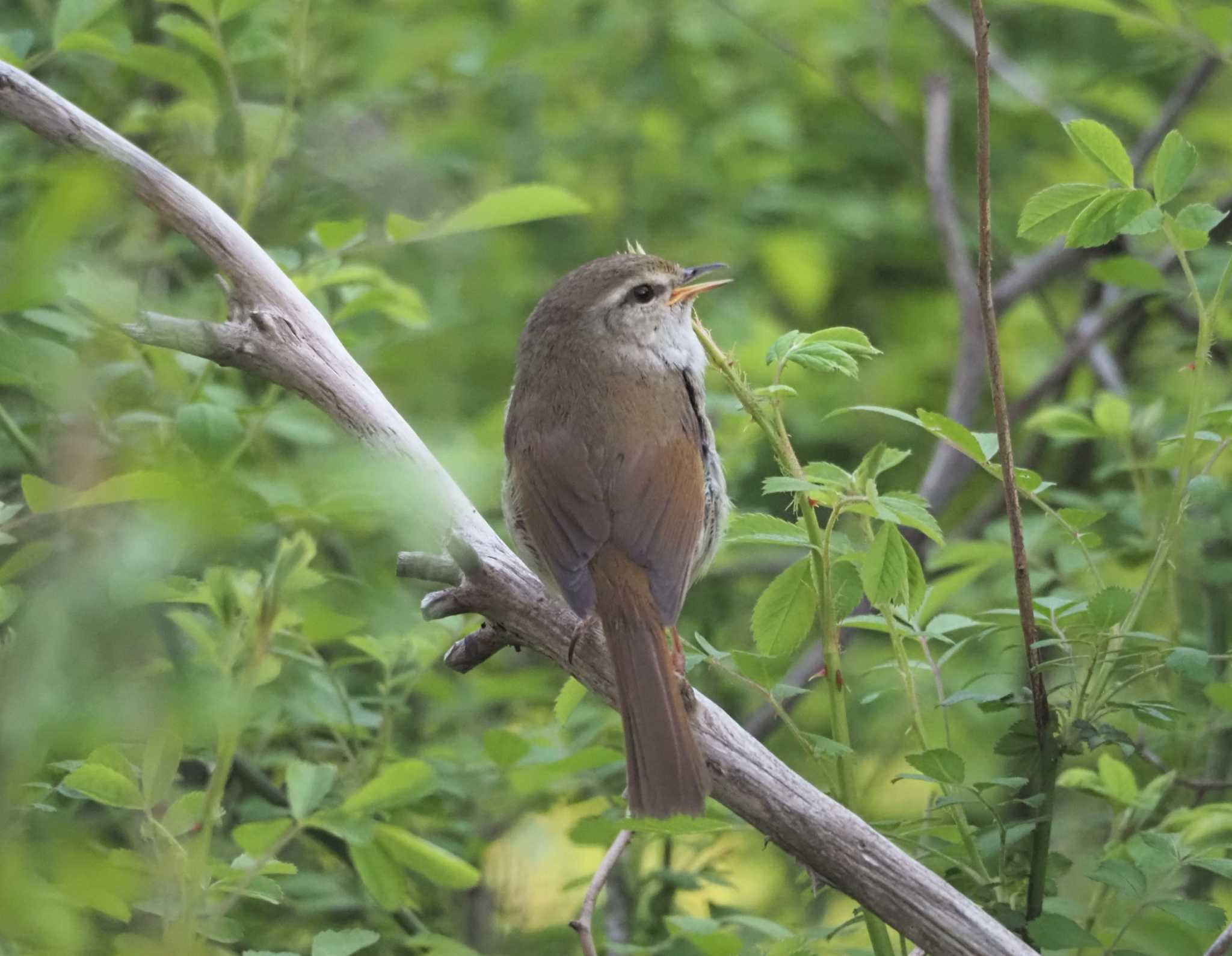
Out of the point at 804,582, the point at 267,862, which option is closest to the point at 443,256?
the point at 804,582

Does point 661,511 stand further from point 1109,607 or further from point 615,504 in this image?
point 1109,607

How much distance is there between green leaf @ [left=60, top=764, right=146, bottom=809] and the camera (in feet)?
6.28

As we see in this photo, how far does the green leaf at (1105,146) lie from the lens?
230 cm

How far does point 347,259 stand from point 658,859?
7.18ft

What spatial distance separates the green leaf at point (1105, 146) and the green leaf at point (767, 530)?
2.60 ft

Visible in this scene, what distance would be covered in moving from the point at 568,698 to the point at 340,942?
645 mm

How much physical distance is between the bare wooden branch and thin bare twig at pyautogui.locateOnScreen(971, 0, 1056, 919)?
24 cm

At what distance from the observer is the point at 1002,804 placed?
2311 millimetres

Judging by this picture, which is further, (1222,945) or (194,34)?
(194,34)

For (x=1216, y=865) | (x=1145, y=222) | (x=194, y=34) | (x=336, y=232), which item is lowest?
(x=1216, y=865)

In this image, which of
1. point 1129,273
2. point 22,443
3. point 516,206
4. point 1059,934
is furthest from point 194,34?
point 1059,934

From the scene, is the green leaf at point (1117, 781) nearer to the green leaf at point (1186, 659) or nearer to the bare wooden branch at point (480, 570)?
the green leaf at point (1186, 659)

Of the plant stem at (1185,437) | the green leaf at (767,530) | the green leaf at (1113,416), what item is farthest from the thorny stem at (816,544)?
the green leaf at (1113,416)

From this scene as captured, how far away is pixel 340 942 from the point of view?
2.10 metres
